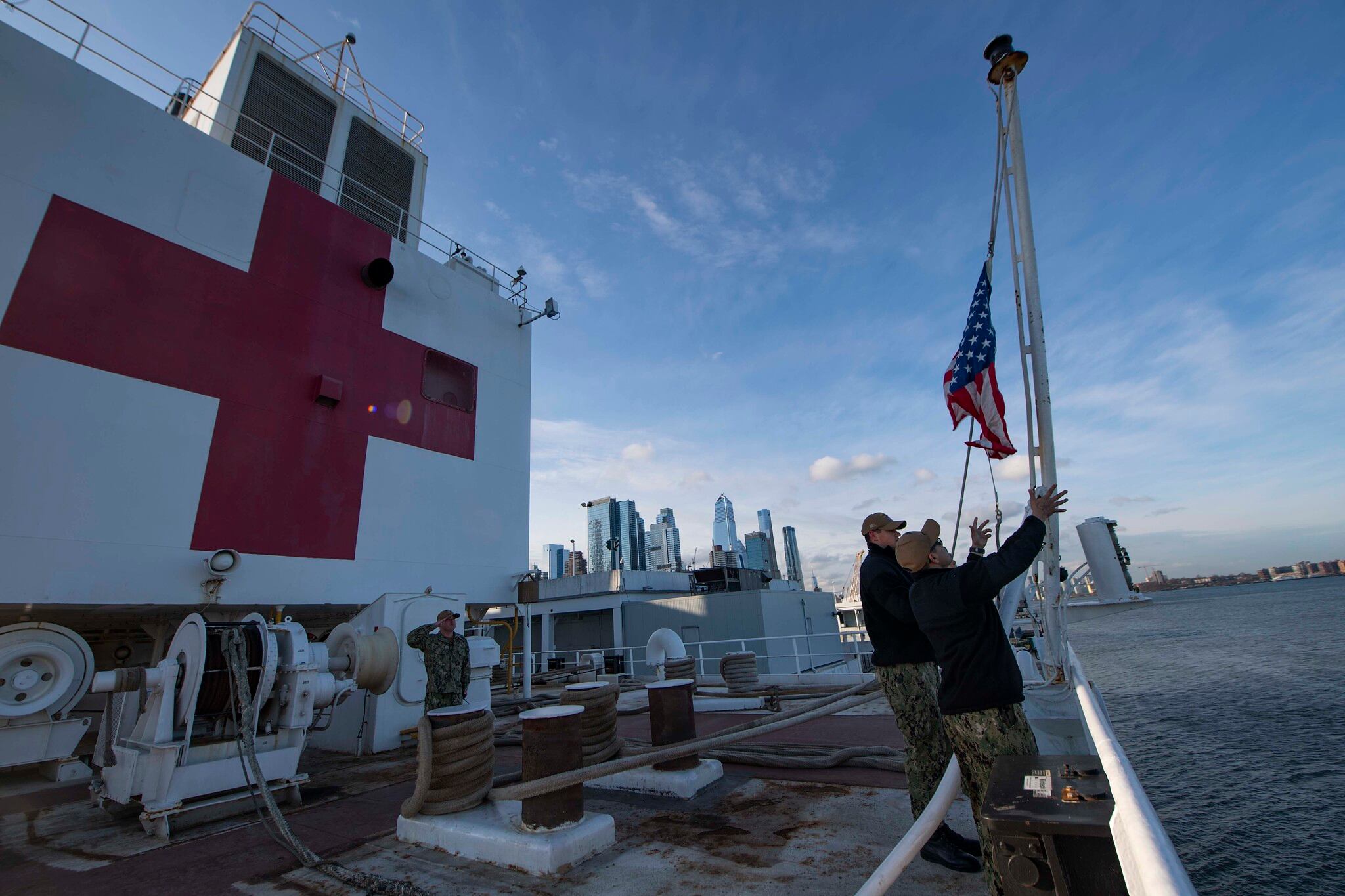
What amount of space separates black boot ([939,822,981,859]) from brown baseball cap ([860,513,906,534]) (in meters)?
1.53

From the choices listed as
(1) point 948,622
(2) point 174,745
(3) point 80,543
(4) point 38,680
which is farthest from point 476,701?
(1) point 948,622

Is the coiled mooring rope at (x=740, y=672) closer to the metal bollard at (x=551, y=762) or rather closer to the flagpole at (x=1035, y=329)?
the flagpole at (x=1035, y=329)

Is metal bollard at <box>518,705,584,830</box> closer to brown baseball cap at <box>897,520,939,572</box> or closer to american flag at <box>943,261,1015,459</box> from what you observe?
brown baseball cap at <box>897,520,939,572</box>

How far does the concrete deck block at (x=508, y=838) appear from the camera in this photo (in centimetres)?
309

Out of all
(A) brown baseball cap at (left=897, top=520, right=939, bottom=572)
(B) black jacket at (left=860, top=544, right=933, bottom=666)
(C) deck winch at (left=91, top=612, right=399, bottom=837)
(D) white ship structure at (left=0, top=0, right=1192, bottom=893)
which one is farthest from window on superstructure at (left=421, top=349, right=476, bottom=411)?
(A) brown baseball cap at (left=897, top=520, right=939, bottom=572)

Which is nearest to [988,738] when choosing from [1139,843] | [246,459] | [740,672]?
[1139,843]

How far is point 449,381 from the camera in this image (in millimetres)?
11055

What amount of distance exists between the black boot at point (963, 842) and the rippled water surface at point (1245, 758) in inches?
98.8

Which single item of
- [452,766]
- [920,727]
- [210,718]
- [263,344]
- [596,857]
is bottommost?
[596,857]

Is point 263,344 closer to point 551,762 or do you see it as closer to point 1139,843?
point 551,762

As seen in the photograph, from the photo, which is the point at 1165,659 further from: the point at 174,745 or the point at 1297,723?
the point at 174,745

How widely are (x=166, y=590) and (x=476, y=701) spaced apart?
3937mm

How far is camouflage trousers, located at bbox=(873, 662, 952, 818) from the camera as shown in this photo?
124 inches

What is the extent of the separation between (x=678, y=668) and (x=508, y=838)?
14.6 ft
